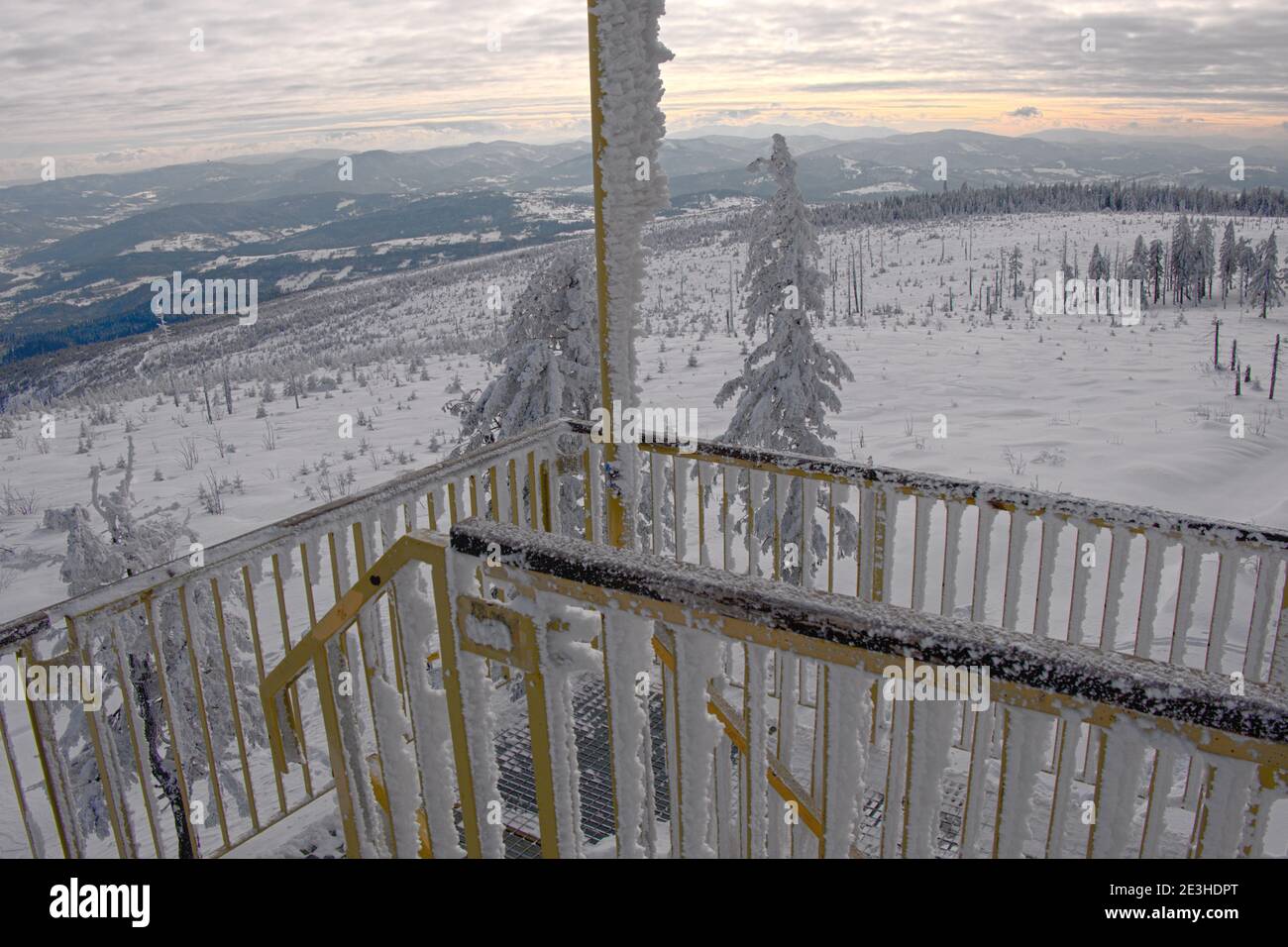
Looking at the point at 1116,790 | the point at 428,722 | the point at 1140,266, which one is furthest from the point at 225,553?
the point at 1140,266

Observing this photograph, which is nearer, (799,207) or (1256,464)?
(799,207)

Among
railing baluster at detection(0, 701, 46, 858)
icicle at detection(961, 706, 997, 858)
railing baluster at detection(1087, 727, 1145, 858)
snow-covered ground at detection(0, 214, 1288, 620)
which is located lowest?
snow-covered ground at detection(0, 214, 1288, 620)

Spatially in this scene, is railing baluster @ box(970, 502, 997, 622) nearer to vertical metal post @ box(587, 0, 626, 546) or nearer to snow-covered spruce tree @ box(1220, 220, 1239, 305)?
vertical metal post @ box(587, 0, 626, 546)

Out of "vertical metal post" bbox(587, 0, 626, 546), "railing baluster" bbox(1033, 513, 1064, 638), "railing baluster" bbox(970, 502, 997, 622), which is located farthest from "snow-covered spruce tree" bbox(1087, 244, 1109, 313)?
"vertical metal post" bbox(587, 0, 626, 546)

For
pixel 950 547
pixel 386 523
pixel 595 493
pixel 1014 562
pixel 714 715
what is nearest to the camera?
pixel 714 715

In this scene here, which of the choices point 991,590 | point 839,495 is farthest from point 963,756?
point 991,590

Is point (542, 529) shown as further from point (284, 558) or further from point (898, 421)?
point (898, 421)
